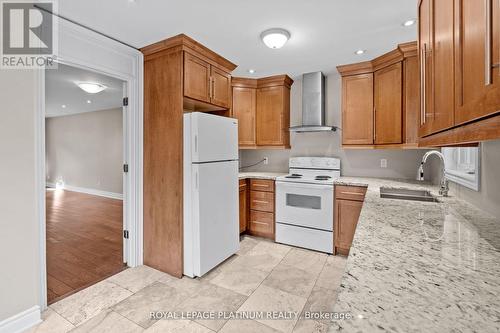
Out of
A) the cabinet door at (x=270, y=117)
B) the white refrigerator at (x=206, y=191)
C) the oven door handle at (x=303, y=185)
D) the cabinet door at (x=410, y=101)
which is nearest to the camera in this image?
the white refrigerator at (x=206, y=191)

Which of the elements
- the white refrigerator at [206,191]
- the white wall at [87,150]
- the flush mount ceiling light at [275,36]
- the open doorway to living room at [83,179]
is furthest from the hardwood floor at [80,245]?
the flush mount ceiling light at [275,36]

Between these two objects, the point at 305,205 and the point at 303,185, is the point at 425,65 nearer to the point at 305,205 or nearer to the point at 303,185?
the point at 303,185

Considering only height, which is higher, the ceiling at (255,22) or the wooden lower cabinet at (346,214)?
the ceiling at (255,22)

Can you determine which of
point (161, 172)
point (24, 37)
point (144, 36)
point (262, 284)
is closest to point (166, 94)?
point (144, 36)

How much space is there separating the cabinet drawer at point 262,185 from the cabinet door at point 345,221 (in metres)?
0.89

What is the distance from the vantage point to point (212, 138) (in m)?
2.47

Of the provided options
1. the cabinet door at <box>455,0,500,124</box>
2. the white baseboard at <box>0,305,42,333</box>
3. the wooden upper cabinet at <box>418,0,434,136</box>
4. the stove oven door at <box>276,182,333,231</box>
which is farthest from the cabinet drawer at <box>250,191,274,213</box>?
the cabinet door at <box>455,0,500,124</box>

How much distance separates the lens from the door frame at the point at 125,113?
185 cm

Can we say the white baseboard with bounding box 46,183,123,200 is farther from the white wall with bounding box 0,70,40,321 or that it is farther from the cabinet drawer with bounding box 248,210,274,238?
the white wall with bounding box 0,70,40,321

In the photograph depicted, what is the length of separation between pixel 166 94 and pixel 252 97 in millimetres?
1597

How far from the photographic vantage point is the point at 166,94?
2.44 metres

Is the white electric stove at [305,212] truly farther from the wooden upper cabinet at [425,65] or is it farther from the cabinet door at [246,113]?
the wooden upper cabinet at [425,65]

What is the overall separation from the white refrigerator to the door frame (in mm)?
662

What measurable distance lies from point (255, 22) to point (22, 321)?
2.90 m
